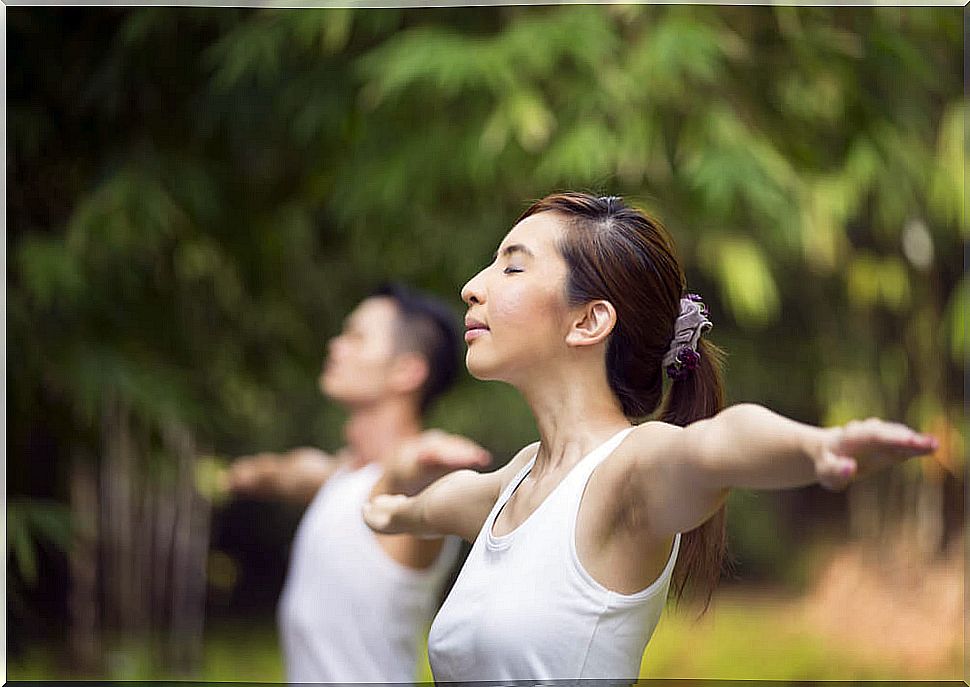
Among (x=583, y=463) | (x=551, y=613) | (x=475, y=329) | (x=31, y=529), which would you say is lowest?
(x=31, y=529)

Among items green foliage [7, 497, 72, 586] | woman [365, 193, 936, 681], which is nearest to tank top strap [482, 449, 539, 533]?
woman [365, 193, 936, 681]

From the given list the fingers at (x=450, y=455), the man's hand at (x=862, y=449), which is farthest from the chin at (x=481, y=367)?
the man's hand at (x=862, y=449)

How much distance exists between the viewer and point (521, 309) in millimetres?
1068

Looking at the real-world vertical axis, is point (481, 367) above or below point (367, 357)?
above

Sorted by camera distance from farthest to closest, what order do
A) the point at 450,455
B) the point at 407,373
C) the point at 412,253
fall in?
1. the point at 412,253
2. the point at 407,373
3. the point at 450,455

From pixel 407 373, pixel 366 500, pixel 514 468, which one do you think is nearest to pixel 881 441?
pixel 514 468

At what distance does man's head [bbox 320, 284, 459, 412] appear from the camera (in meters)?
2.26

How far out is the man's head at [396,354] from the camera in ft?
7.42

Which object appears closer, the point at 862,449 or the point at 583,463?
the point at 862,449

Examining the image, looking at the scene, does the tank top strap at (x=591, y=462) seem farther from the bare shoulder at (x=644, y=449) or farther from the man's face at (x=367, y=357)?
the man's face at (x=367, y=357)

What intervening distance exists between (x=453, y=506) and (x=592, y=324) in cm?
23

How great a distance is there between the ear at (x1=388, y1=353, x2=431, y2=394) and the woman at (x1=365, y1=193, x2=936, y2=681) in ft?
3.59

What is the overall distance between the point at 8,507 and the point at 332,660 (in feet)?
3.50

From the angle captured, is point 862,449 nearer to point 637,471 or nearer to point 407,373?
point 637,471
